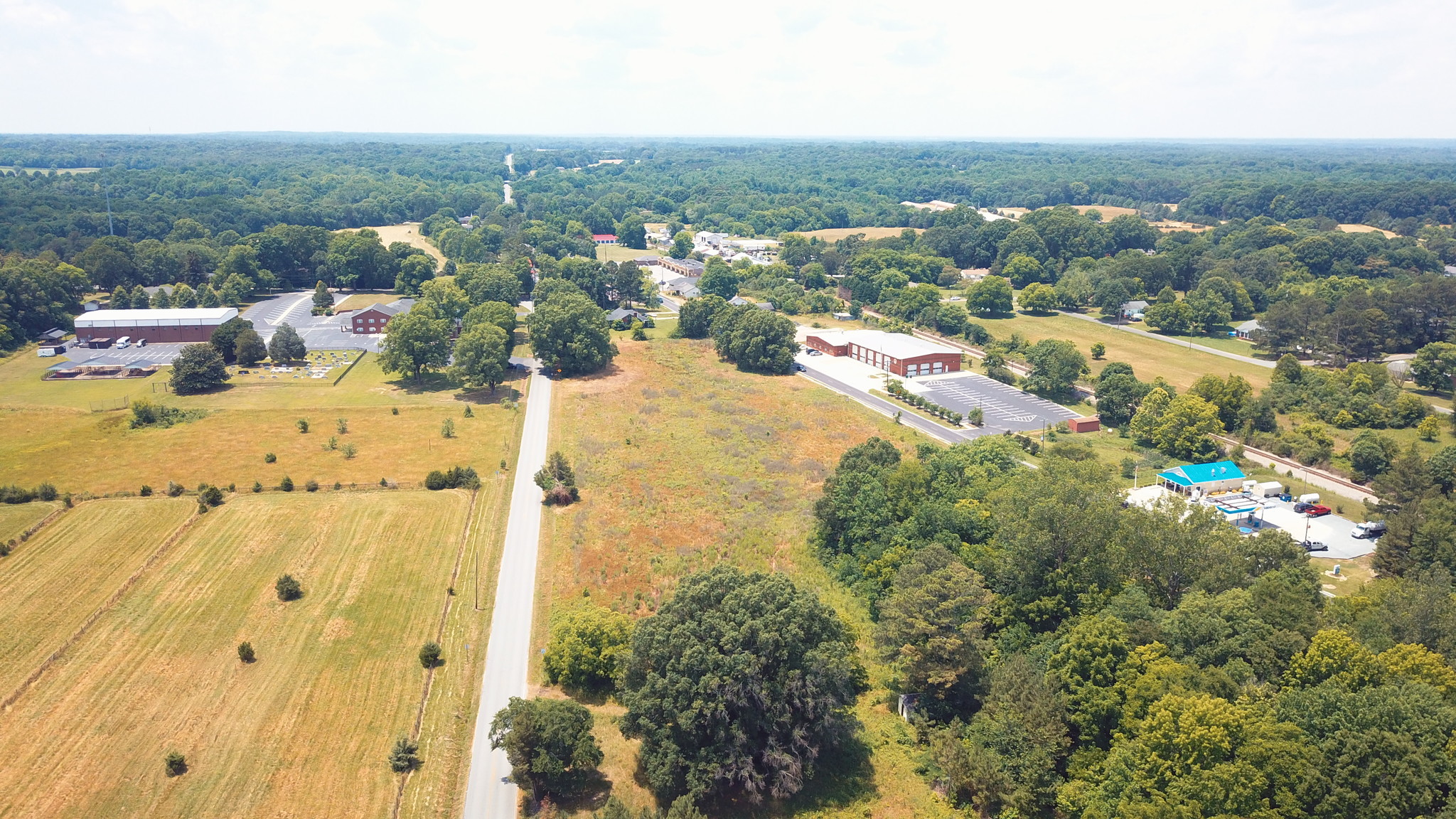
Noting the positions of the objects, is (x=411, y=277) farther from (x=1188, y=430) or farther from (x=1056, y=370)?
(x=1188, y=430)

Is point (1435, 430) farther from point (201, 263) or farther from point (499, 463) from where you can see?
point (201, 263)

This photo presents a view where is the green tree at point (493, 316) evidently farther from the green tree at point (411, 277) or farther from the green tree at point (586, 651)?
the green tree at point (586, 651)

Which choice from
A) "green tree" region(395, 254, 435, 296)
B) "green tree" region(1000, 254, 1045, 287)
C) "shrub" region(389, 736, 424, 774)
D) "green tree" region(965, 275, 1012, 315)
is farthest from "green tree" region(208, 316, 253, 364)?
"green tree" region(1000, 254, 1045, 287)

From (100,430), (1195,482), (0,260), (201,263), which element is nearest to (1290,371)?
(1195,482)

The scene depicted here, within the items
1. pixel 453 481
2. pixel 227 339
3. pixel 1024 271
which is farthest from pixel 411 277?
pixel 1024 271

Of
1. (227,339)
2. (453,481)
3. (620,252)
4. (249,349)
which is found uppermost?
(227,339)

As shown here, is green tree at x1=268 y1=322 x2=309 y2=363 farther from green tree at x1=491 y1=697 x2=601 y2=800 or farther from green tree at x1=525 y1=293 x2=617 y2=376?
green tree at x1=491 y1=697 x2=601 y2=800
